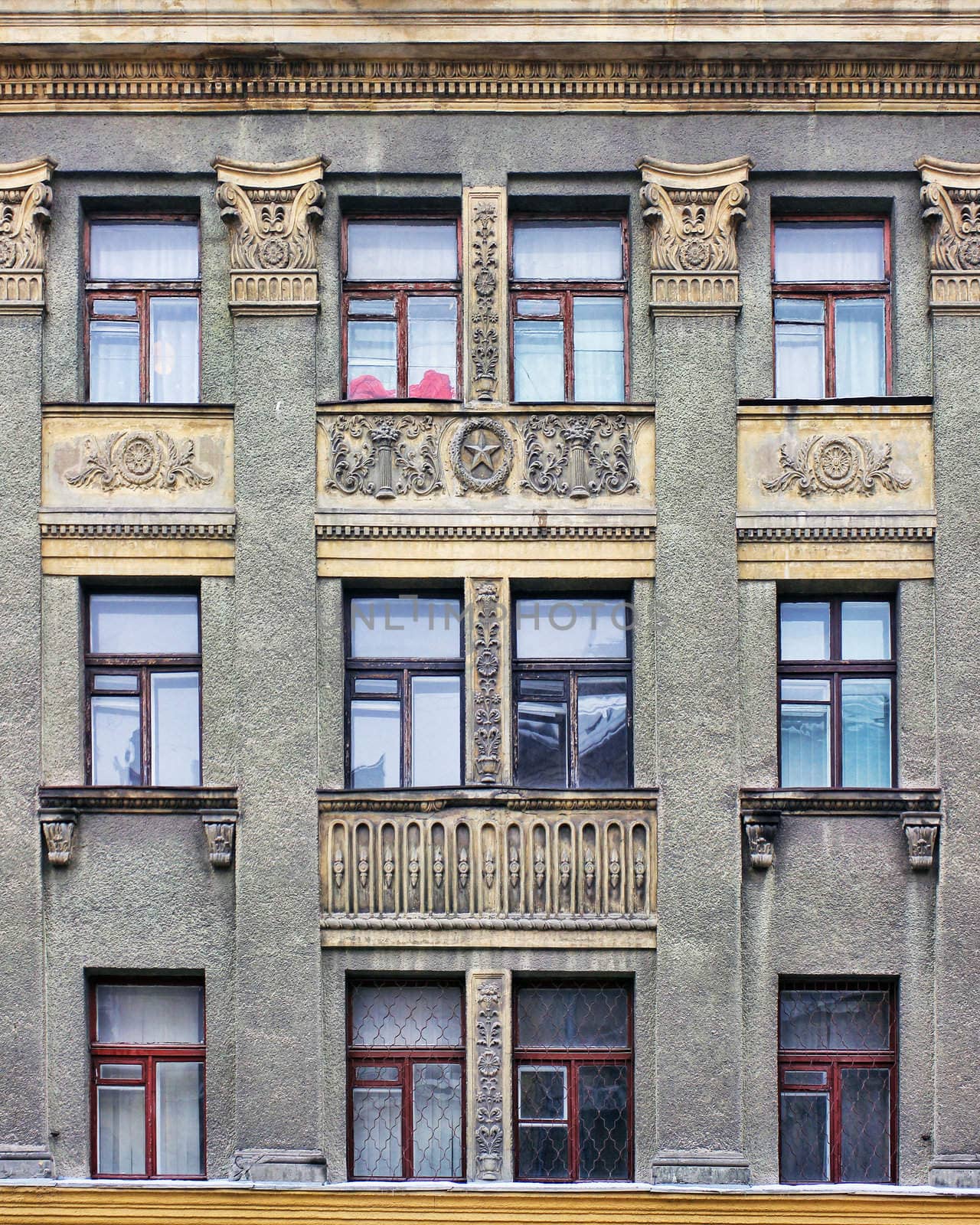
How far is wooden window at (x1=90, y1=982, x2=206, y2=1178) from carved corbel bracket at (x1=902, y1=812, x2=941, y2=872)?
649 centimetres

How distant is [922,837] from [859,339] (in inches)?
184

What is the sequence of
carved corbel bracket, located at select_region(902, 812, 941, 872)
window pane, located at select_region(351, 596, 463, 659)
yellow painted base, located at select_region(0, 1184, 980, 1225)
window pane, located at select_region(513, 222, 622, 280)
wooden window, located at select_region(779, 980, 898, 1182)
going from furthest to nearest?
window pane, located at select_region(513, 222, 622, 280), window pane, located at select_region(351, 596, 463, 659), wooden window, located at select_region(779, 980, 898, 1182), carved corbel bracket, located at select_region(902, 812, 941, 872), yellow painted base, located at select_region(0, 1184, 980, 1225)

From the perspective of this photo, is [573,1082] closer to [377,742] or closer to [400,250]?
[377,742]

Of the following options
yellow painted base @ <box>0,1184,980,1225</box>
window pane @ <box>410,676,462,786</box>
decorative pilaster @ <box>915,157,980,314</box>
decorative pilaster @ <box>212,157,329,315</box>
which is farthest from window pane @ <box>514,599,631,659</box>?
yellow painted base @ <box>0,1184,980,1225</box>

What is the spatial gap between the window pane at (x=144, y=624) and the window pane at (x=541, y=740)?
3.12 metres

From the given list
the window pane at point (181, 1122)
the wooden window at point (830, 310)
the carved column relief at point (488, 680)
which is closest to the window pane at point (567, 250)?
the wooden window at point (830, 310)

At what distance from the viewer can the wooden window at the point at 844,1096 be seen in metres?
14.8

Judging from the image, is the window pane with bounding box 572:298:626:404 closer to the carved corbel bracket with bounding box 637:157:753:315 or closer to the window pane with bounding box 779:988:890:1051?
the carved corbel bracket with bounding box 637:157:753:315

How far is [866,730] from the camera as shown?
15250 mm

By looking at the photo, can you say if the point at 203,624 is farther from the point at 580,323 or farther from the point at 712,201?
the point at 712,201

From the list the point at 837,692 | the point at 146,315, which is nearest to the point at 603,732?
the point at 837,692

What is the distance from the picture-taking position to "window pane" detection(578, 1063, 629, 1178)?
1477 centimetres

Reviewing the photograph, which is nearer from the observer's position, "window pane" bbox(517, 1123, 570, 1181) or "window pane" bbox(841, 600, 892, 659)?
"window pane" bbox(517, 1123, 570, 1181)

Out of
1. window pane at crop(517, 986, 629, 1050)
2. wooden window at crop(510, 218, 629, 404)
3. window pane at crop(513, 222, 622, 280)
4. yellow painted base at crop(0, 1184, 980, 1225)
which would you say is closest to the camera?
yellow painted base at crop(0, 1184, 980, 1225)
